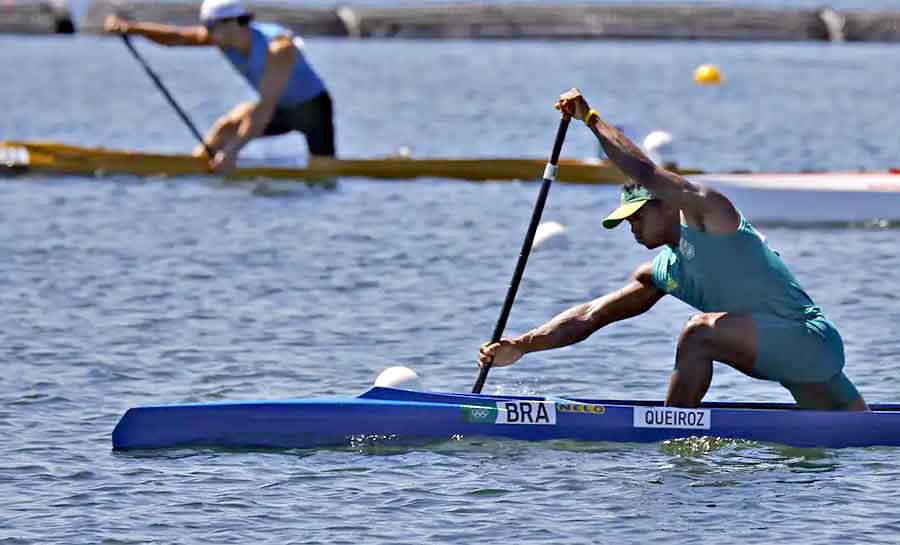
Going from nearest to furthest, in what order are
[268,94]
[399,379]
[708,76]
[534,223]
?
1. [534,223]
2. [399,379]
3. [268,94]
4. [708,76]

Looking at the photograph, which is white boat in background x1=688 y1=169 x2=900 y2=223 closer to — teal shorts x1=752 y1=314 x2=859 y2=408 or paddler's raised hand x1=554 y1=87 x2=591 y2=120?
teal shorts x1=752 y1=314 x2=859 y2=408

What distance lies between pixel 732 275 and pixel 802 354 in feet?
1.75

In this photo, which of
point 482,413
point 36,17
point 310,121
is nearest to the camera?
point 482,413

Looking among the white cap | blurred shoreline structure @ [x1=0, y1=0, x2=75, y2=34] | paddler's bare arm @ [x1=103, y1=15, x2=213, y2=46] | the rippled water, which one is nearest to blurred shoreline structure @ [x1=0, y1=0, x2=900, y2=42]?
blurred shoreline structure @ [x1=0, y1=0, x2=75, y2=34]

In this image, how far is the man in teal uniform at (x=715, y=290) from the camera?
9.48m

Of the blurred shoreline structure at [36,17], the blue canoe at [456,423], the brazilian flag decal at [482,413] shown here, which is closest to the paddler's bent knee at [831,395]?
the blue canoe at [456,423]

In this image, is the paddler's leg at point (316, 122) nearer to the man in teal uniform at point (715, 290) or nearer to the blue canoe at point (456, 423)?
the blue canoe at point (456, 423)

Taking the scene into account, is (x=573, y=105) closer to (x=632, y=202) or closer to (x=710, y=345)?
(x=632, y=202)

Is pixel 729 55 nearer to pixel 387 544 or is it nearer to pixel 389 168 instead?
pixel 389 168

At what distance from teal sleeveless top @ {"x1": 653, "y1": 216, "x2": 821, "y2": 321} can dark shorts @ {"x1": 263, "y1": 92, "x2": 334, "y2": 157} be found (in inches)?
414

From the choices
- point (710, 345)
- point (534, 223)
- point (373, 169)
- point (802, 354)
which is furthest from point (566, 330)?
point (373, 169)

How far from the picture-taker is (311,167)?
20844 millimetres

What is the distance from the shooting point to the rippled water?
916 centimetres

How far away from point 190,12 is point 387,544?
33941 mm
